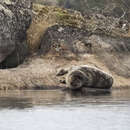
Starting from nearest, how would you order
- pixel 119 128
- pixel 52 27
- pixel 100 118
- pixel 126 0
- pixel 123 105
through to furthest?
pixel 119 128 < pixel 100 118 < pixel 123 105 < pixel 52 27 < pixel 126 0

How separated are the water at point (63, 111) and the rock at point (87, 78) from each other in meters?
1.21

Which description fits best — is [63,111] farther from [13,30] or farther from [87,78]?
[13,30]

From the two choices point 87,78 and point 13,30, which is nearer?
point 87,78

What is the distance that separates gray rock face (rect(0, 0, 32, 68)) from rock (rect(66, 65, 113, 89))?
9.86 feet

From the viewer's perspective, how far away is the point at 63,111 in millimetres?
20781

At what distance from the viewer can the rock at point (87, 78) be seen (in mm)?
28047

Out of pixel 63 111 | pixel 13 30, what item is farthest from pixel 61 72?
pixel 63 111

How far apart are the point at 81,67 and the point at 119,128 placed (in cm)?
1065

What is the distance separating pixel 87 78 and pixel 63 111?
7529mm

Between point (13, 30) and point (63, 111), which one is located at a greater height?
point (13, 30)

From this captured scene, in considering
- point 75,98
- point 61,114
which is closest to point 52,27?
point 75,98

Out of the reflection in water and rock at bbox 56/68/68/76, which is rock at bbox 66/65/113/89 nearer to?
the reflection in water

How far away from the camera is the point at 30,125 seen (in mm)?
18297

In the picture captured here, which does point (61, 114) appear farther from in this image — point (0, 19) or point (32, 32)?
point (32, 32)
